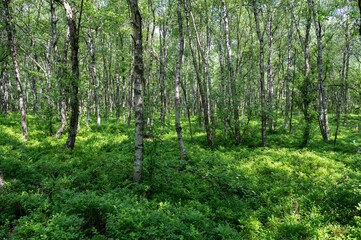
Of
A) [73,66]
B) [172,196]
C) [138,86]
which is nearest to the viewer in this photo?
[138,86]

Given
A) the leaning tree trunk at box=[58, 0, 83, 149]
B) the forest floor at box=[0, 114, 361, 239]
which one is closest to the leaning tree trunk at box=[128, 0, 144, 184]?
the forest floor at box=[0, 114, 361, 239]

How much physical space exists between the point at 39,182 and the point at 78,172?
1.22m

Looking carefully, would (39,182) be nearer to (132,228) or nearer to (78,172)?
(78,172)

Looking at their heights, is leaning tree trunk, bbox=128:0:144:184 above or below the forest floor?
above

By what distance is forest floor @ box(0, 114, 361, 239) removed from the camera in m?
3.76

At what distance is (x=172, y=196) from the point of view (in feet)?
19.9

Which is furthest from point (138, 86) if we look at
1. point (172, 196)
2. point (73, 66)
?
point (73, 66)

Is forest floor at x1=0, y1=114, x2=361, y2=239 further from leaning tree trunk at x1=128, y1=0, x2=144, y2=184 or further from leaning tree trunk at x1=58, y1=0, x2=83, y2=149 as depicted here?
leaning tree trunk at x1=58, y1=0, x2=83, y2=149

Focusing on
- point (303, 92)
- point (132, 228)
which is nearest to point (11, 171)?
point (132, 228)

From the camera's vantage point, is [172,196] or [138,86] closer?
[138,86]

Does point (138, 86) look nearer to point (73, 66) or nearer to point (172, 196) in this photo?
point (172, 196)

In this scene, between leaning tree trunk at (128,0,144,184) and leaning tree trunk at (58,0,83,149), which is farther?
leaning tree trunk at (58,0,83,149)

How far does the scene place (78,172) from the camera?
684cm

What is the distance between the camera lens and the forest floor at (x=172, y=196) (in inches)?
148
